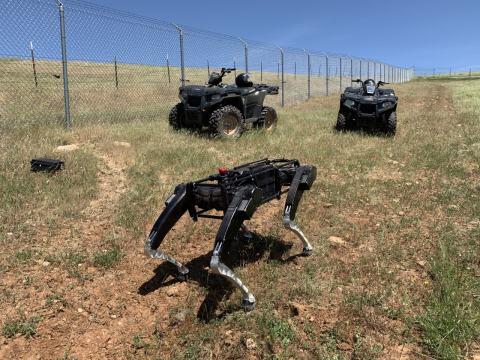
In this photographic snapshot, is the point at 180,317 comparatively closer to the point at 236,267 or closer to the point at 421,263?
the point at 236,267

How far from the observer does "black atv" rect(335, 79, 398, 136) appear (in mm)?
9227

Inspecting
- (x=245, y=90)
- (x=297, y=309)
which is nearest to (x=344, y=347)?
(x=297, y=309)

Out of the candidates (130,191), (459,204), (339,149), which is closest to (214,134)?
(339,149)

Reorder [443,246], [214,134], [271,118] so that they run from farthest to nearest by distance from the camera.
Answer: [271,118] < [214,134] < [443,246]

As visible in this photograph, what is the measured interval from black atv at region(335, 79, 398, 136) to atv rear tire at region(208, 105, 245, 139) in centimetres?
239

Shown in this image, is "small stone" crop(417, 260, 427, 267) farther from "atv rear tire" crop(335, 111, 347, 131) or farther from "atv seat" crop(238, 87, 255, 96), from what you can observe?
"atv rear tire" crop(335, 111, 347, 131)

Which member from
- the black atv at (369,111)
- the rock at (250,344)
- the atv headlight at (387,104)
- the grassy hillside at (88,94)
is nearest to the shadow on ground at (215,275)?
the rock at (250,344)

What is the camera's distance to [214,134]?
828 cm

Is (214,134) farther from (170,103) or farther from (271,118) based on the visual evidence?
(170,103)

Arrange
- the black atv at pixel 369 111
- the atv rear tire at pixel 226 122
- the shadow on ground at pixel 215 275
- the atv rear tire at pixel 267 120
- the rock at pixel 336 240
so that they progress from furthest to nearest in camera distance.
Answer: the atv rear tire at pixel 267 120 < the black atv at pixel 369 111 < the atv rear tire at pixel 226 122 < the rock at pixel 336 240 < the shadow on ground at pixel 215 275

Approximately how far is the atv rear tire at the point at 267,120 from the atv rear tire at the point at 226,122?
3.01ft

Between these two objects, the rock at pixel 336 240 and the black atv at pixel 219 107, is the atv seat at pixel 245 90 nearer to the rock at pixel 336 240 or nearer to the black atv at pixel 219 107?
the black atv at pixel 219 107

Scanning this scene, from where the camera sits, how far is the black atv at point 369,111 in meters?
9.23

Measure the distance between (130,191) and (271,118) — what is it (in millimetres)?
5772
